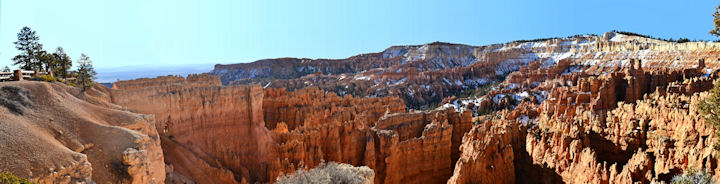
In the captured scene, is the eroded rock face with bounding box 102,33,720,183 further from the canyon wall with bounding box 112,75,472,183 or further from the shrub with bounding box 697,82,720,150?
the shrub with bounding box 697,82,720,150

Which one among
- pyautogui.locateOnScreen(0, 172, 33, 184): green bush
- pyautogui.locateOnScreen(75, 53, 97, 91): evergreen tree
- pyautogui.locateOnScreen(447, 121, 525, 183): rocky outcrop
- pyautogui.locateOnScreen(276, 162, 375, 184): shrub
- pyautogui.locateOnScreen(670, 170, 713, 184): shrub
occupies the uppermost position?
pyautogui.locateOnScreen(75, 53, 97, 91): evergreen tree

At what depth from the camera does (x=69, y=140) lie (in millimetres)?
9391

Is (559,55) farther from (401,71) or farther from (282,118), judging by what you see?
(282,118)

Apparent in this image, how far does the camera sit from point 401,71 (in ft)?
296

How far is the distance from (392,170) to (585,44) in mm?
98110

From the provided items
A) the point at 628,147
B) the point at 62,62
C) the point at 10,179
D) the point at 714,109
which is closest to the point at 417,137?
the point at 628,147

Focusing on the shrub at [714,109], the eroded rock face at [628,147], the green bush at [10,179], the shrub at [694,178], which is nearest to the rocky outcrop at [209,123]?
the green bush at [10,179]

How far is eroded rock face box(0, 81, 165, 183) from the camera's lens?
7944 millimetres

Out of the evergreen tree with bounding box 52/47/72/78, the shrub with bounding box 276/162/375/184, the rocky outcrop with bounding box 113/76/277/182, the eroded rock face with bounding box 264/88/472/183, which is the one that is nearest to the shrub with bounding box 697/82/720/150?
the shrub with bounding box 276/162/375/184

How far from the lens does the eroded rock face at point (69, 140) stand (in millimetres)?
7944

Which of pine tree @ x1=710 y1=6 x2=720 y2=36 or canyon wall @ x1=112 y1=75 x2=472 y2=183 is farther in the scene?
canyon wall @ x1=112 y1=75 x2=472 y2=183

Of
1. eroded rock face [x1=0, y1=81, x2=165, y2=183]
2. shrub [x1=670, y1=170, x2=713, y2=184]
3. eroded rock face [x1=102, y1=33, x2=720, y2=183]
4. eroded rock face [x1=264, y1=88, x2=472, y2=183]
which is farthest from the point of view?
eroded rock face [x1=264, y1=88, x2=472, y2=183]

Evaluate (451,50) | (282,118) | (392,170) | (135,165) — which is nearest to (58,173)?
(135,165)

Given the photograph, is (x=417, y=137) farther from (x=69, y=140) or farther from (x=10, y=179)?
(x=10, y=179)
